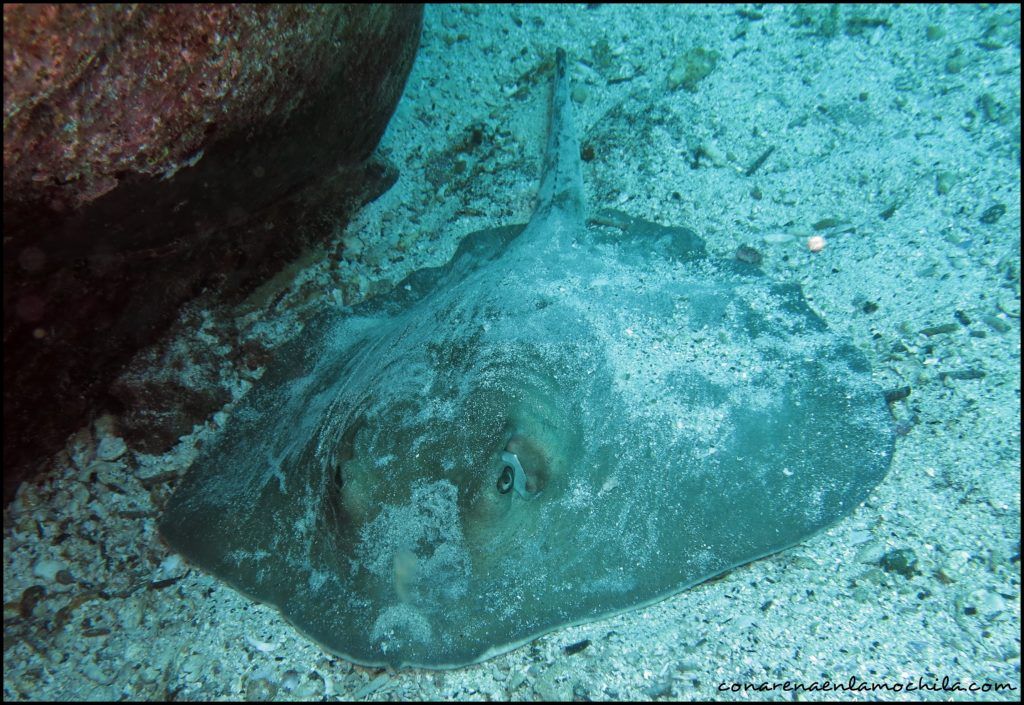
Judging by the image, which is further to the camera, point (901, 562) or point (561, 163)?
point (561, 163)

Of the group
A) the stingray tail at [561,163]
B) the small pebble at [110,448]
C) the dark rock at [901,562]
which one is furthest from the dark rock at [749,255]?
the small pebble at [110,448]

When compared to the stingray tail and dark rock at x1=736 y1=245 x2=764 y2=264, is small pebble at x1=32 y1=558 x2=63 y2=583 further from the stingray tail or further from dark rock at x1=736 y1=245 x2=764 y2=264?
dark rock at x1=736 y1=245 x2=764 y2=264

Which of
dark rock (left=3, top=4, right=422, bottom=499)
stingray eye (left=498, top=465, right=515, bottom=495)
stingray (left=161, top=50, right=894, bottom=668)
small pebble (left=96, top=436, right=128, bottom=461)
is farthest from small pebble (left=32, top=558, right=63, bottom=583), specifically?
stingray eye (left=498, top=465, right=515, bottom=495)

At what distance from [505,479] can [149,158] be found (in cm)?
224

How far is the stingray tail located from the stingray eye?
2332mm

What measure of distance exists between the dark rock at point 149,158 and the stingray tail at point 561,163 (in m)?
1.38

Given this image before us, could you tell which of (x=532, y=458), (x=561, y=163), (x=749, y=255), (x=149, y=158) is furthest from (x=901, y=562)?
(x=149, y=158)

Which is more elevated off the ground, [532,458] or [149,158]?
[149,158]

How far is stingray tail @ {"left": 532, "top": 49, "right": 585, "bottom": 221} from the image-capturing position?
14.1 feet

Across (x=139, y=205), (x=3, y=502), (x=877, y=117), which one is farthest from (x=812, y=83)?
(x=3, y=502)

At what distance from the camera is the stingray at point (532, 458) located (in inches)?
92.0

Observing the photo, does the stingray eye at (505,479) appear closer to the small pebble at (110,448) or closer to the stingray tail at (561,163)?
the stingray tail at (561,163)

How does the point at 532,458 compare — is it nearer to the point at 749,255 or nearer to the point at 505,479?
the point at 505,479

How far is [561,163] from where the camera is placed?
15.2ft
